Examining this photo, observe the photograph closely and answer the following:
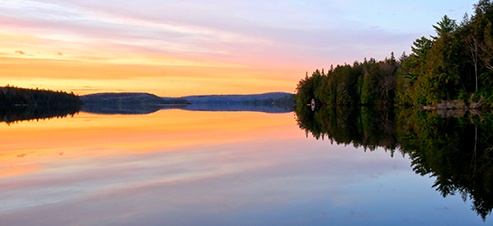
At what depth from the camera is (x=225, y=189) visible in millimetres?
12312

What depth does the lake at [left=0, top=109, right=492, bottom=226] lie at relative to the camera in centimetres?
956

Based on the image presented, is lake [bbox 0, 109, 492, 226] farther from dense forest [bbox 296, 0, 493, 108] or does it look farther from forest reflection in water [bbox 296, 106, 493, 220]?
dense forest [bbox 296, 0, 493, 108]

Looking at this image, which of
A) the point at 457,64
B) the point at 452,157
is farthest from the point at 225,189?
the point at 457,64

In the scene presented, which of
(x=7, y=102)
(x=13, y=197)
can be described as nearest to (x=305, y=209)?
(x=13, y=197)

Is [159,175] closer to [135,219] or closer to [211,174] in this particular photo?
[211,174]

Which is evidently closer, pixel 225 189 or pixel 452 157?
pixel 225 189

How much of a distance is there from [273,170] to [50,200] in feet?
22.0

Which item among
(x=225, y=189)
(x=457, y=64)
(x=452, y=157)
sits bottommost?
(x=225, y=189)

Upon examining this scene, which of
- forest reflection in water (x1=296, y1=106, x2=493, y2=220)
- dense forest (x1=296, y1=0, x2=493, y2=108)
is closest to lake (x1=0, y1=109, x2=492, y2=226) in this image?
forest reflection in water (x1=296, y1=106, x2=493, y2=220)

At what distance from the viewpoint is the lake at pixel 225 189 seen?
956 cm

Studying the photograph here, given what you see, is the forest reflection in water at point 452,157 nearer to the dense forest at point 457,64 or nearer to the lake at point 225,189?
the lake at point 225,189

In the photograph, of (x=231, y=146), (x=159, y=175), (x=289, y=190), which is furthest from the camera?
(x=231, y=146)

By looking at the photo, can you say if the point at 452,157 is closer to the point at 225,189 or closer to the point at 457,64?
the point at 225,189

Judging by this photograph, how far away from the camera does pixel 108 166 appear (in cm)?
1673
